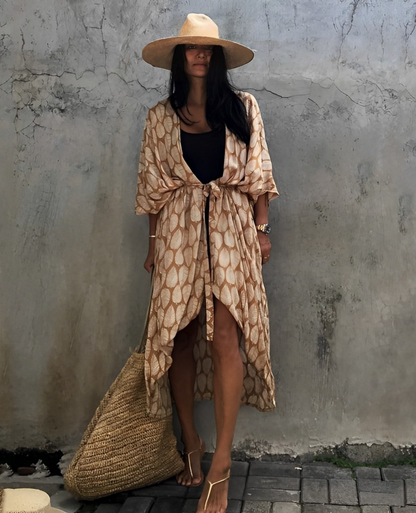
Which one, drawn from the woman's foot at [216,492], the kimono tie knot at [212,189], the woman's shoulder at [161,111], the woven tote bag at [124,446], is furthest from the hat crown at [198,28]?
the woman's foot at [216,492]

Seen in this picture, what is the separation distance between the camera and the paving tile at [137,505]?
312 cm

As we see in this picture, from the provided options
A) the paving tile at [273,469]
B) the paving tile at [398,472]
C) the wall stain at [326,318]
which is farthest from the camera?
the wall stain at [326,318]

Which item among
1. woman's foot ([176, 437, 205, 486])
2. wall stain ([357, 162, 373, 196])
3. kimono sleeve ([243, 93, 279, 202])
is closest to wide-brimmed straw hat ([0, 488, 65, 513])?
woman's foot ([176, 437, 205, 486])

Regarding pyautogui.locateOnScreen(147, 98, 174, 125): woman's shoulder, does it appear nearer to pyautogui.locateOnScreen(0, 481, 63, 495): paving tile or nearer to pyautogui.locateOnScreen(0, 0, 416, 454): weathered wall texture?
pyautogui.locateOnScreen(0, 0, 416, 454): weathered wall texture

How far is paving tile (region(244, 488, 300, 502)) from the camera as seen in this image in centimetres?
321

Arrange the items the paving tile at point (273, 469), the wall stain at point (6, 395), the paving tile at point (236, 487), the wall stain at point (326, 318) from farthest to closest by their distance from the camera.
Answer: the wall stain at point (6, 395)
the wall stain at point (326, 318)
the paving tile at point (273, 469)
the paving tile at point (236, 487)

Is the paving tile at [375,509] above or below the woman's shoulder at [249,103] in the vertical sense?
below

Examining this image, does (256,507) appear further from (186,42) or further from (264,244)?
(186,42)

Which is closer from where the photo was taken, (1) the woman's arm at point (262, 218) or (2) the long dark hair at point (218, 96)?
(2) the long dark hair at point (218, 96)

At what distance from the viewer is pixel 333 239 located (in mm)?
3621

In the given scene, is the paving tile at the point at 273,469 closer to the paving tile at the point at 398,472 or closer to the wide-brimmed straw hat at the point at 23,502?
the paving tile at the point at 398,472

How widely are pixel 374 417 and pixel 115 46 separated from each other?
2.40m

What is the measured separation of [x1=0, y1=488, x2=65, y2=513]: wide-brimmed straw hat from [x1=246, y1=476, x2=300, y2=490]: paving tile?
1319 millimetres

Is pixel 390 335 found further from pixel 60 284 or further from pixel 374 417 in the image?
pixel 60 284
